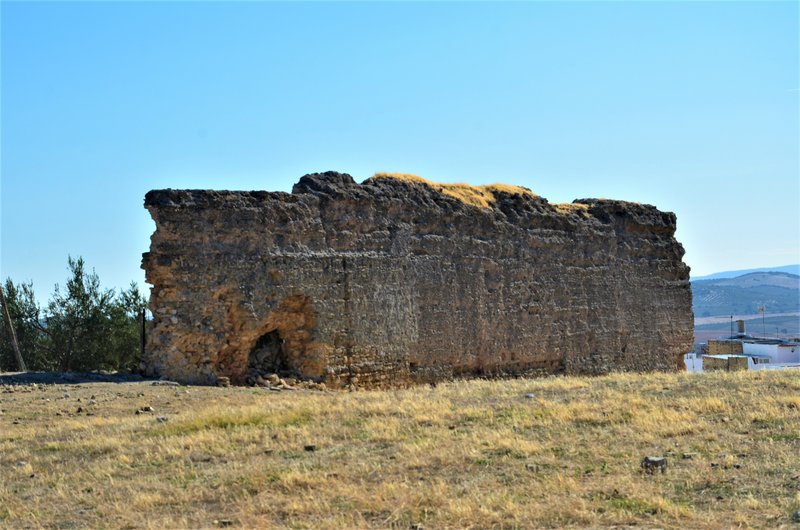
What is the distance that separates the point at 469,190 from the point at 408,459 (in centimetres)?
1009

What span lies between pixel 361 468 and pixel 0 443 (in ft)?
14.8

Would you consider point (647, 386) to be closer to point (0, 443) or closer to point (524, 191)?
point (524, 191)

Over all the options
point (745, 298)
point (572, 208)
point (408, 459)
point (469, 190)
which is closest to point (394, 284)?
point (469, 190)

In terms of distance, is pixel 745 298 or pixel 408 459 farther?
pixel 745 298

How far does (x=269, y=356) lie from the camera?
14.6m

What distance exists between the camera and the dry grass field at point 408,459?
6.31 metres

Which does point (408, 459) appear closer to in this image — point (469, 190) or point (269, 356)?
point (269, 356)

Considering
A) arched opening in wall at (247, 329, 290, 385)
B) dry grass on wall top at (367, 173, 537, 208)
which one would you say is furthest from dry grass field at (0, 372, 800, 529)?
dry grass on wall top at (367, 173, 537, 208)

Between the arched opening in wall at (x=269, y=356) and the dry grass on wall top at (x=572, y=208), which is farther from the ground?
the dry grass on wall top at (x=572, y=208)

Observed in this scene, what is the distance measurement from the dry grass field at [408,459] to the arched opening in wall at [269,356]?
7.57 feet

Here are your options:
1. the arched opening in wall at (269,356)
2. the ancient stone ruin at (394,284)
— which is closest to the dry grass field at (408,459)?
the ancient stone ruin at (394,284)

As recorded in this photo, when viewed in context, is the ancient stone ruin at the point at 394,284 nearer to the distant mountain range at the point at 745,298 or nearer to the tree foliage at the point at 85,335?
the tree foliage at the point at 85,335

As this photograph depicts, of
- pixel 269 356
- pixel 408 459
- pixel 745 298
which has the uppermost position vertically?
pixel 745 298

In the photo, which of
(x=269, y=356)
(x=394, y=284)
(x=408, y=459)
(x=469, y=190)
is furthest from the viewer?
(x=469, y=190)
